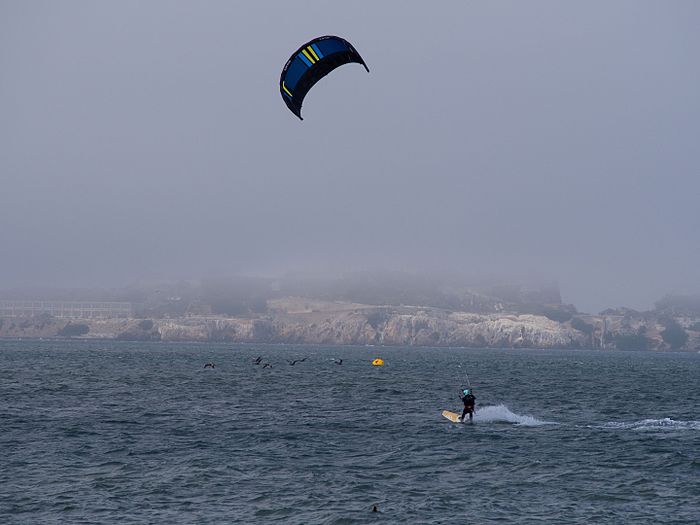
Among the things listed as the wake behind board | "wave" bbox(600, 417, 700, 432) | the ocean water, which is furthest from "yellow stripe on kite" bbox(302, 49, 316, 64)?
"wave" bbox(600, 417, 700, 432)

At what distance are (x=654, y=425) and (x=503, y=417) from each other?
351 inches

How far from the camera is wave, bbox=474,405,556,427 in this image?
51.8 meters

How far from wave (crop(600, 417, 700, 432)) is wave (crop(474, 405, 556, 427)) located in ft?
12.6

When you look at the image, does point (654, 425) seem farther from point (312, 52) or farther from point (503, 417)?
point (312, 52)

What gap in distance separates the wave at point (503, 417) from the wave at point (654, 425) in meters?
3.83

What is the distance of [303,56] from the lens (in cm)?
3381

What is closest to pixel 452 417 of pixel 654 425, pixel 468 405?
pixel 468 405

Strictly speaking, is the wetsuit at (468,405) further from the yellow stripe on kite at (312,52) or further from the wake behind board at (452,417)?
the yellow stripe on kite at (312,52)

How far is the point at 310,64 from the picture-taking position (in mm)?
34219

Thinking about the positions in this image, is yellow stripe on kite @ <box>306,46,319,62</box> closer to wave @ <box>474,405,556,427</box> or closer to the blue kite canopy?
the blue kite canopy

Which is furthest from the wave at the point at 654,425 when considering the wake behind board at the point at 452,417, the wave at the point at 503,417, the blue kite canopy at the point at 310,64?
the blue kite canopy at the point at 310,64

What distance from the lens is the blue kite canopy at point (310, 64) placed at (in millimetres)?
32344

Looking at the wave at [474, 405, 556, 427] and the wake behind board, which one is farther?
the wake behind board

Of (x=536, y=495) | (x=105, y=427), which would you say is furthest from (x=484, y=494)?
(x=105, y=427)
